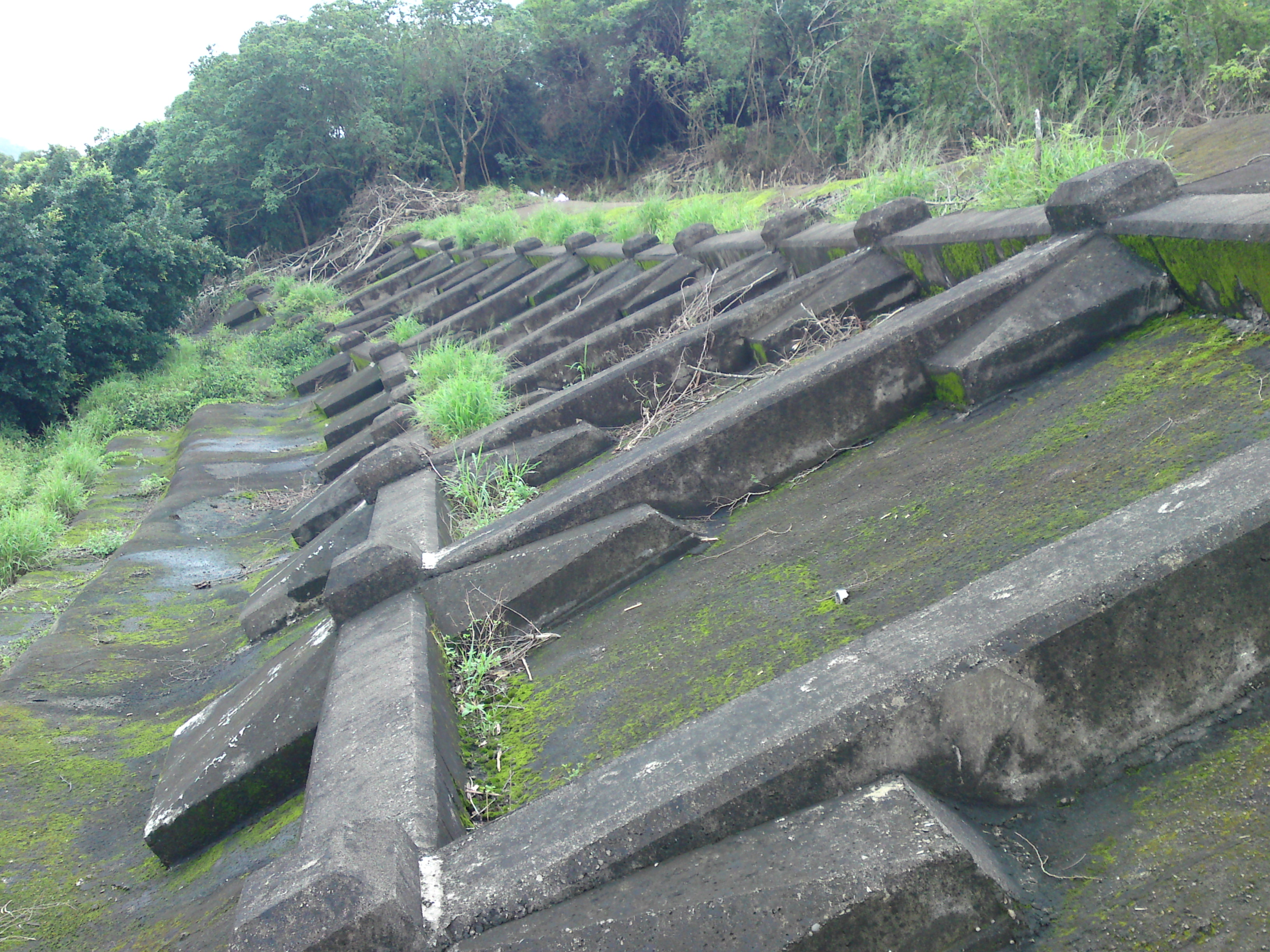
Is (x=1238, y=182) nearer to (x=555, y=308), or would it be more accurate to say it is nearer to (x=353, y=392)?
(x=555, y=308)

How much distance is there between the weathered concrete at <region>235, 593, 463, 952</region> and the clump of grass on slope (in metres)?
2.25

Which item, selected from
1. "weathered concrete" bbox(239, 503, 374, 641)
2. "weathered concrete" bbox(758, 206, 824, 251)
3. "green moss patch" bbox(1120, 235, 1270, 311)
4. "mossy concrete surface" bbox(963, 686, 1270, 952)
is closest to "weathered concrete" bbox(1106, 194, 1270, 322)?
"green moss patch" bbox(1120, 235, 1270, 311)

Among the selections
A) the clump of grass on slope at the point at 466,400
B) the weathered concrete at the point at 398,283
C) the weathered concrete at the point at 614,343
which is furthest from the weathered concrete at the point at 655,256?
the weathered concrete at the point at 398,283

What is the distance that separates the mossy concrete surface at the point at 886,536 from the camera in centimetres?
212

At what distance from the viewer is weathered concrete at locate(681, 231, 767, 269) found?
5.68 meters

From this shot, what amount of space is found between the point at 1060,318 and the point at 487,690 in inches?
80.2

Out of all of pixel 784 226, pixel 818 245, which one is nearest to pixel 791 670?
pixel 818 245

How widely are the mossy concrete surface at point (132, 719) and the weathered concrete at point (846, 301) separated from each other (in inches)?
98.4

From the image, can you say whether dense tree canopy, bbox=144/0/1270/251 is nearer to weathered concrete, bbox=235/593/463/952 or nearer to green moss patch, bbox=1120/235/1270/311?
green moss patch, bbox=1120/235/1270/311

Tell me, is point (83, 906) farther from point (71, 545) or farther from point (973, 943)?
point (71, 545)

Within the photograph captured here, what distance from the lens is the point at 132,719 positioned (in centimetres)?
376

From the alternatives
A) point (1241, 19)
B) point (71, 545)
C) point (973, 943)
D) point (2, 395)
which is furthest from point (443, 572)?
point (2, 395)

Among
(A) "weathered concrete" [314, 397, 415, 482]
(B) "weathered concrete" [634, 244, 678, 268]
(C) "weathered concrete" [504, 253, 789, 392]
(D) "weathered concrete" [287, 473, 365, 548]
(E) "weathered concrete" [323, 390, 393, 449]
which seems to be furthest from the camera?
(E) "weathered concrete" [323, 390, 393, 449]

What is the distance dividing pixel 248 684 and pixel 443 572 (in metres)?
0.82
